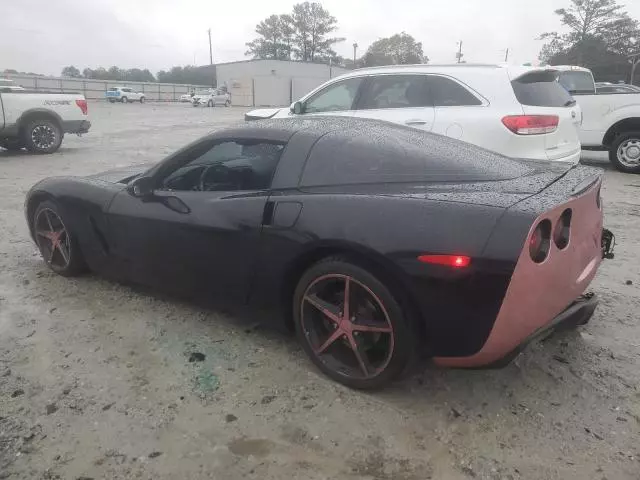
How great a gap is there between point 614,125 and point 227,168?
8274mm

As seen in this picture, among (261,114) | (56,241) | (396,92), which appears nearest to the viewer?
(56,241)

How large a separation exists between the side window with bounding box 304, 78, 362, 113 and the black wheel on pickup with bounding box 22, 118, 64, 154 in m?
7.59

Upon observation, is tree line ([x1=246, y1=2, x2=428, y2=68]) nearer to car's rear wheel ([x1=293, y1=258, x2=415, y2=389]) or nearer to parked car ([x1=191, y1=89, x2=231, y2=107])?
parked car ([x1=191, y1=89, x2=231, y2=107])

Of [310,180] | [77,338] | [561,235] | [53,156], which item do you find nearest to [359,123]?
[310,180]

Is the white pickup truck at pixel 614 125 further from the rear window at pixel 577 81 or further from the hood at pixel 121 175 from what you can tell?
the hood at pixel 121 175

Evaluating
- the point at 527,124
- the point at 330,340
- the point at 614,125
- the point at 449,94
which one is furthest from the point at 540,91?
the point at 614,125

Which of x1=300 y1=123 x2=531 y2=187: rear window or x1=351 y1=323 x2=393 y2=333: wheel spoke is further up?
x1=300 y1=123 x2=531 y2=187: rear window

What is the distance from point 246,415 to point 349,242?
94 centimetres

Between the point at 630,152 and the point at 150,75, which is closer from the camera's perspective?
the point at 630,152

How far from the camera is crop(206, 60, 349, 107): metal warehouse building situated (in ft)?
172

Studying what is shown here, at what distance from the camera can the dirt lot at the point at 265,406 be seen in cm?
Result: 208

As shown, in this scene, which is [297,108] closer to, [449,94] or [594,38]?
[449,94]

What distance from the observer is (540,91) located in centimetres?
553

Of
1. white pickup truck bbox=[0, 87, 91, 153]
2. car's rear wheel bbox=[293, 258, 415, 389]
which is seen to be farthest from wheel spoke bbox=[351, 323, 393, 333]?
white pickup truck bbox=[0, 87, 91, 153]
